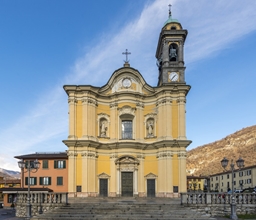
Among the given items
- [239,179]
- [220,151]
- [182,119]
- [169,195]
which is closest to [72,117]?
[182,119]

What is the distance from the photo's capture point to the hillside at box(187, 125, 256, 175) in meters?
110

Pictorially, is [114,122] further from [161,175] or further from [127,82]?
[161,175]

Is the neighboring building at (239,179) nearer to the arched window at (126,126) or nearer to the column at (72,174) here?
the arched window at (126,126)

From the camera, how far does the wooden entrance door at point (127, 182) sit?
33.3 metres

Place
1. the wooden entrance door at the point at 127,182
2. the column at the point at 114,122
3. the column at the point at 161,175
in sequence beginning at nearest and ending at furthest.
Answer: the column at the point at 161,175, the wooden entrance door at the point at 127,182, the column at the point at 114,122

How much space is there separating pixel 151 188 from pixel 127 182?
103 inches

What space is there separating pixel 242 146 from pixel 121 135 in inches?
3853

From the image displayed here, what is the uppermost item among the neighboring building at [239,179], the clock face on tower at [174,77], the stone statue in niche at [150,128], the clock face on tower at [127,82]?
the clock face on tower at [174,77]

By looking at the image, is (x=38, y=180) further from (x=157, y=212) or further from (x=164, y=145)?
(x=157, y=212)

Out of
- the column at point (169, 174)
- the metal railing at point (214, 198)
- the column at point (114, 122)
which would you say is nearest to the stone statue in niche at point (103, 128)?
the column at point (114, 122)

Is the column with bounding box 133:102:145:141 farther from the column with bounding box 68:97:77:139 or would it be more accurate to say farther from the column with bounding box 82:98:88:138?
the column with bounding box 68:97:77:139

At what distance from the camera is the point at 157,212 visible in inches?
863

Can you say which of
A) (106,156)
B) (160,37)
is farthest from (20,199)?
(160,37)

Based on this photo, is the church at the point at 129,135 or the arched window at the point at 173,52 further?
the arched window at the point at 173,52
